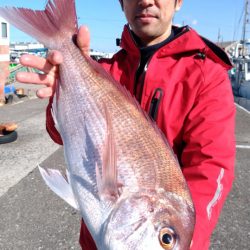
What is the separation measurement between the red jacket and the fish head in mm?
147

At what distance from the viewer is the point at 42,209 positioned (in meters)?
4.75

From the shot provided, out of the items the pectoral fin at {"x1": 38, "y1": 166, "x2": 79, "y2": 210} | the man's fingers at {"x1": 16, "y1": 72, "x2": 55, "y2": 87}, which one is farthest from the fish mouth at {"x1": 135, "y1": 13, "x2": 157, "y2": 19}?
the pectoral fin at {"x1": 38, "y1": 166, "x2": 79, "y2": 210}

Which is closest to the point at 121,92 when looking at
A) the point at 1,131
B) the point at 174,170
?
the point at 174,170

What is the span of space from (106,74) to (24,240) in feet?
9.10

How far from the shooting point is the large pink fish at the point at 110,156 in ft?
5.23

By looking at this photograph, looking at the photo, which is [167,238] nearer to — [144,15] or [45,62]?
[45,62]

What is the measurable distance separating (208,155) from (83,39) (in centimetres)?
97

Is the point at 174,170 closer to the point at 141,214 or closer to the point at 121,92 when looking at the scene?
the point at 141,214

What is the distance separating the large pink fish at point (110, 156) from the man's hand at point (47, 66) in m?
0.04

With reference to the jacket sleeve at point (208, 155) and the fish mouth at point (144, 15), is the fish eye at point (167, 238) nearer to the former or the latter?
the jacket sleeve at point (208, 155)

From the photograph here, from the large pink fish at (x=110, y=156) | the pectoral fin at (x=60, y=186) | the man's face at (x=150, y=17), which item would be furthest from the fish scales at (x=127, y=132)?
the man's face at (x=150, y=17)

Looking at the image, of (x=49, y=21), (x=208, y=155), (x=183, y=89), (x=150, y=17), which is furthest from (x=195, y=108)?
(x=49, y=21)

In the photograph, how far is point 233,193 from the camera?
5484 millimetres

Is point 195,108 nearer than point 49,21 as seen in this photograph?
Yes
